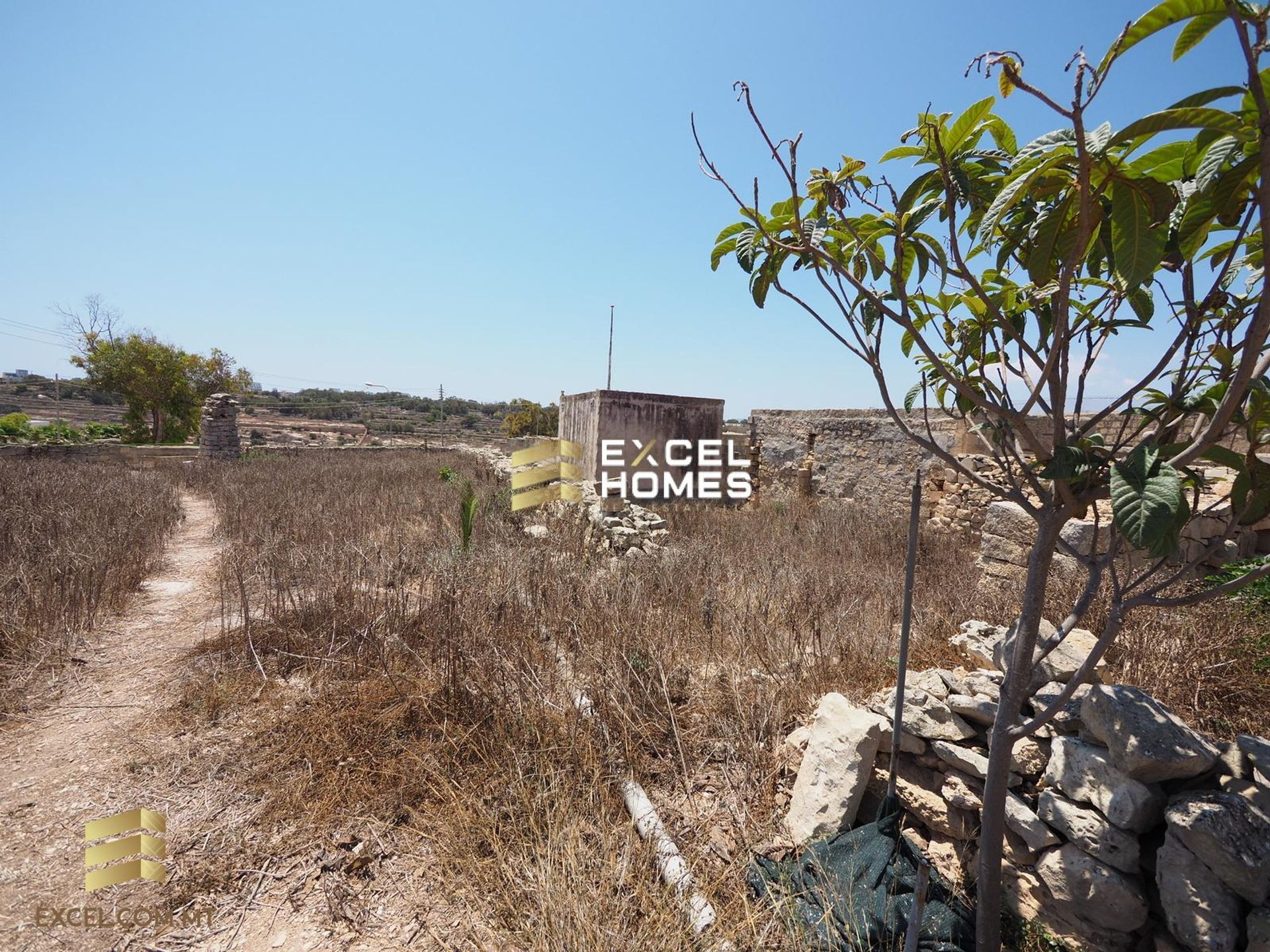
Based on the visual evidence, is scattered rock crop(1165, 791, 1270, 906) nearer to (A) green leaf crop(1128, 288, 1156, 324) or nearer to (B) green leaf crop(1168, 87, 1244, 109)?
(A) green leaf crop(1128, 288, 1156, 324)

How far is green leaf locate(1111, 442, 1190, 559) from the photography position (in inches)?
42.3

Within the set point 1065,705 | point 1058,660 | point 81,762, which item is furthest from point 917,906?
point 81,762

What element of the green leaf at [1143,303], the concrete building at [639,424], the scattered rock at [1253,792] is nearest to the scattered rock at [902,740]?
the scattered rock at [1253,792]

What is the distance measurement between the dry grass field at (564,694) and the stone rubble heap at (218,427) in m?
12.9

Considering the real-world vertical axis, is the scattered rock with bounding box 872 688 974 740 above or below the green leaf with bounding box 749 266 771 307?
below

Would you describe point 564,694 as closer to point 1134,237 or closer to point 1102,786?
point 1102,786

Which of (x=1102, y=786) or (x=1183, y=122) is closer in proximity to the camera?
(x=1183, y=122)

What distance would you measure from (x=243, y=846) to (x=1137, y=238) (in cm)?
356

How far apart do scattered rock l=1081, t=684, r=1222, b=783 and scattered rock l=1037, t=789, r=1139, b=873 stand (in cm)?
19

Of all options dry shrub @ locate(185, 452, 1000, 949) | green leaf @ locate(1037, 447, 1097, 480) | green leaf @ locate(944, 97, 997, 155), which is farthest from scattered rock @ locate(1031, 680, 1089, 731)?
green leaf @ locate(944, 97, 997, 155)

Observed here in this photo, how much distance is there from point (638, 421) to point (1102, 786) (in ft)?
25.7

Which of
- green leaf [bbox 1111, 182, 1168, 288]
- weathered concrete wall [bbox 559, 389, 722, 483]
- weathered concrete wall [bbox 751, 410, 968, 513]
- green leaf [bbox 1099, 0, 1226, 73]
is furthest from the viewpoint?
weathered concrete wall [bbox 559, 389, 722, 483]

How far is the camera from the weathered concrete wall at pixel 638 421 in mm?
9000

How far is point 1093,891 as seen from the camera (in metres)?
1.78
